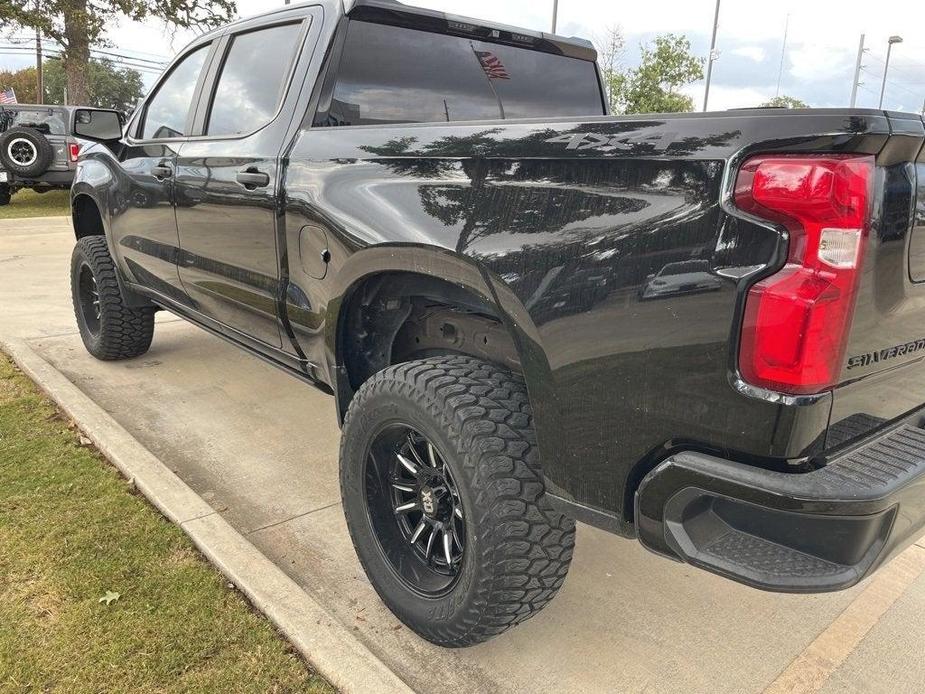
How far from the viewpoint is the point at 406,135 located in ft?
7.17

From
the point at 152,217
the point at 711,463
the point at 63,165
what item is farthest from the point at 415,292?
the point at 63,165

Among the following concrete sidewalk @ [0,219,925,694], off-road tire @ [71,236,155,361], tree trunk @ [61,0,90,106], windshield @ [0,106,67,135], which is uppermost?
tree trunk @ [61,0,90,106]

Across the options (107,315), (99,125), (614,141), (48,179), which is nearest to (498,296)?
(614,141)

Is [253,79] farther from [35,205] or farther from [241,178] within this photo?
[35,205]

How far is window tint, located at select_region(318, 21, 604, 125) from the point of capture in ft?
9.23

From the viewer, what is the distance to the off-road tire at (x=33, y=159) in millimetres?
12633

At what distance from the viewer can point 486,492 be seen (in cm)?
191

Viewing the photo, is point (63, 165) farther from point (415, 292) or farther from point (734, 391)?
point (734, 391)

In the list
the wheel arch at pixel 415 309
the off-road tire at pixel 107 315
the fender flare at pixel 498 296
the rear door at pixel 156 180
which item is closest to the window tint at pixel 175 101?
the rear door at pixel 156 180

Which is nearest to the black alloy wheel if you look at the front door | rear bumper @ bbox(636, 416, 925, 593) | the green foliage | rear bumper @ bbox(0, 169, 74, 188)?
rear bumper @ bbox(636, 416, 925, 593)

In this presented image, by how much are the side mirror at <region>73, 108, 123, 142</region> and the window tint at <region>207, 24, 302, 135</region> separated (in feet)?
3.52

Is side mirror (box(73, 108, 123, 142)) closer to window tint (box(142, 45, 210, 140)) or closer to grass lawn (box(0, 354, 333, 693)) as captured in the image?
window tint (box(142, 45, 210, 140))

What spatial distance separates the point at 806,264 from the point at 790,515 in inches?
19.2

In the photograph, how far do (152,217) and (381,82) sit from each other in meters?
1.55
